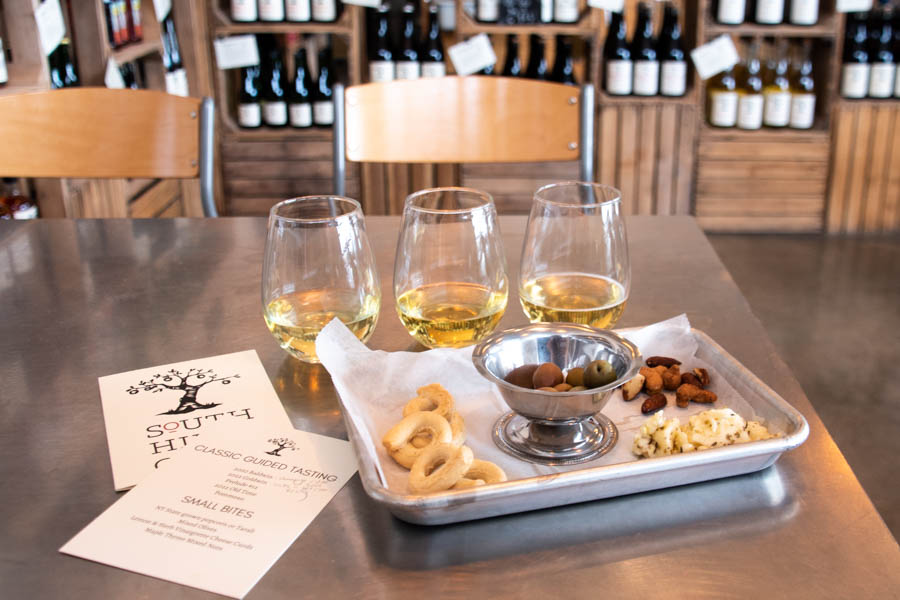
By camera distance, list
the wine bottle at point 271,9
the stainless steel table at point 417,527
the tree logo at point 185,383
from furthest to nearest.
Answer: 1. the wine bottle at point 271,9
2. the tree logo at point 185,383
3. the stainless steel table at point 417,527

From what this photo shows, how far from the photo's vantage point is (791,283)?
275cm

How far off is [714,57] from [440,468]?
2.63 metres

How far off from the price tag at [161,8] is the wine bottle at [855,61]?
2.23 m

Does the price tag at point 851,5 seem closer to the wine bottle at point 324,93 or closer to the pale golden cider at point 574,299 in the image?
the wine bottle at point 324,93

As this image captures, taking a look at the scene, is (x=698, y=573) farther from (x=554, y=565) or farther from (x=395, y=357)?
(x=395, y=357)

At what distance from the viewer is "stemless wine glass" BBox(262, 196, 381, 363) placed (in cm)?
74

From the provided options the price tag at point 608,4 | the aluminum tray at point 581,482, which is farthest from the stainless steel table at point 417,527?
the price tag at point 608,4

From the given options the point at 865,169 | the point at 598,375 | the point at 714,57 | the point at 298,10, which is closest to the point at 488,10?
the point at 298,10

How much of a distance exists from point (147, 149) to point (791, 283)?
2.07 metres

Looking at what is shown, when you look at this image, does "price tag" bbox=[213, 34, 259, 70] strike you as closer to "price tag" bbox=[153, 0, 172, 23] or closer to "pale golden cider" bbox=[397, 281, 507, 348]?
"price tag" bbox=[153, 0, 172, 23]

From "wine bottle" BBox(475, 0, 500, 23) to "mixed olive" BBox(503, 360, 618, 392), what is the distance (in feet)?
7.95

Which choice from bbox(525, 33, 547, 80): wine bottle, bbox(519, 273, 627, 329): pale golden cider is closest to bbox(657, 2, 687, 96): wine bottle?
bbox(525, 33, 547, 80): wine bottle

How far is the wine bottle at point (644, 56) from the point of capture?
289cm

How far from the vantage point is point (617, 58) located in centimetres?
301
